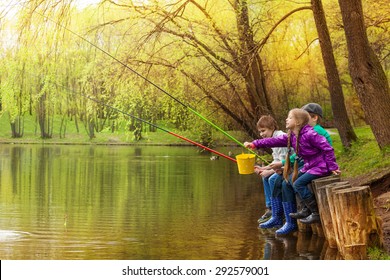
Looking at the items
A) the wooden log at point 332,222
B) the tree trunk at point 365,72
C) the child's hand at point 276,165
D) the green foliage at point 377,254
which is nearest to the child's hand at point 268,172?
the child's hand at point 276,165

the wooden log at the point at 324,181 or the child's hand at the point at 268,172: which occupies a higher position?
the child's hand at the point at 268,172

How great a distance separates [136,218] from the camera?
9.70 m

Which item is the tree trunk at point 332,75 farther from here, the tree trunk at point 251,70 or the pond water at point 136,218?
the pond water at point 136,218

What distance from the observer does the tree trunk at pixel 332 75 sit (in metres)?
15.1

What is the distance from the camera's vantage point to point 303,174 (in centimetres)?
769

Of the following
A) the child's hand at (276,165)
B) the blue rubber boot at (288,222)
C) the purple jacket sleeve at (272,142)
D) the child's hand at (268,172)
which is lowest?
the blue rubber boot at (288,222)

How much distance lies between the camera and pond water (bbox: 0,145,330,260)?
7117mm

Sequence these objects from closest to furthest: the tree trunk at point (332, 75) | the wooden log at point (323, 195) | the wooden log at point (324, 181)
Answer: the wooden log at point (323, 195) < the wooden log at point (324, 181) < the tree trunk at point (332, 75)

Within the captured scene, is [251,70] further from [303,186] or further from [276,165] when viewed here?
[303,186]

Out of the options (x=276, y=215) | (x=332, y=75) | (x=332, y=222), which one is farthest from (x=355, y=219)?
A: (x=332, y=75)

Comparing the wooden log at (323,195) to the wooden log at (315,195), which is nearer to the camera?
the wooden log at (323,195)

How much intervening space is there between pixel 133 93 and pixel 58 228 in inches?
393

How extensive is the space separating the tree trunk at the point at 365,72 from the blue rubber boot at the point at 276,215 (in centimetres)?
270

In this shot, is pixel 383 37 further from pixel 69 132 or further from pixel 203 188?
pixel 69 132
